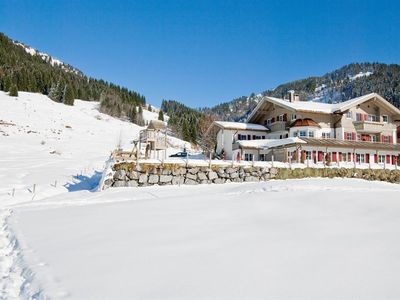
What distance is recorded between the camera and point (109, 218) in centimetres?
1134

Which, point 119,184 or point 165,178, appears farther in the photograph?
point 165,178

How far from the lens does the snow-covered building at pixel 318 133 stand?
115 ft

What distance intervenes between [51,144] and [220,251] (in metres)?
51.7

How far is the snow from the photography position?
5.14 m

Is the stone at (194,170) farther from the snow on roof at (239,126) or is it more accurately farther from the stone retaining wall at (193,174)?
the snow on roof at (239,126)

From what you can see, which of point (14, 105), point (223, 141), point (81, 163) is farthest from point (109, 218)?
point (14, 105)

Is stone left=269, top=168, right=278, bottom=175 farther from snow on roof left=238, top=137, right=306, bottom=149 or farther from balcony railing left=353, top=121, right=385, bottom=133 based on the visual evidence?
balcony railing left=353, top=121, right=385, bottom=133

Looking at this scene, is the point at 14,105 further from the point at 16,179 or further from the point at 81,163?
the point at 16,179

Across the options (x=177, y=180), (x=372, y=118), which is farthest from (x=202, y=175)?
(x=372, y=118)

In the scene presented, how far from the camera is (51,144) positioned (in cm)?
5275

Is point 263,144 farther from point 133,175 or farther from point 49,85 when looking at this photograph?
point 49,85

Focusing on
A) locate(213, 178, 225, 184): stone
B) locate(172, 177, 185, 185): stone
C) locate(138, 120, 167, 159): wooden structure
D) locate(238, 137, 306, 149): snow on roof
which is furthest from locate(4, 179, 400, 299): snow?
locate(238, 137, 306, 149): snow on roof

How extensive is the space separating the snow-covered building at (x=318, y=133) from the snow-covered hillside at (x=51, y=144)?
17.1 metres

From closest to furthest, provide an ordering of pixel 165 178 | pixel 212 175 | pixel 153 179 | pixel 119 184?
pixel 119 184
pixel 153 179
pixel 165 178
pixel 212 175
